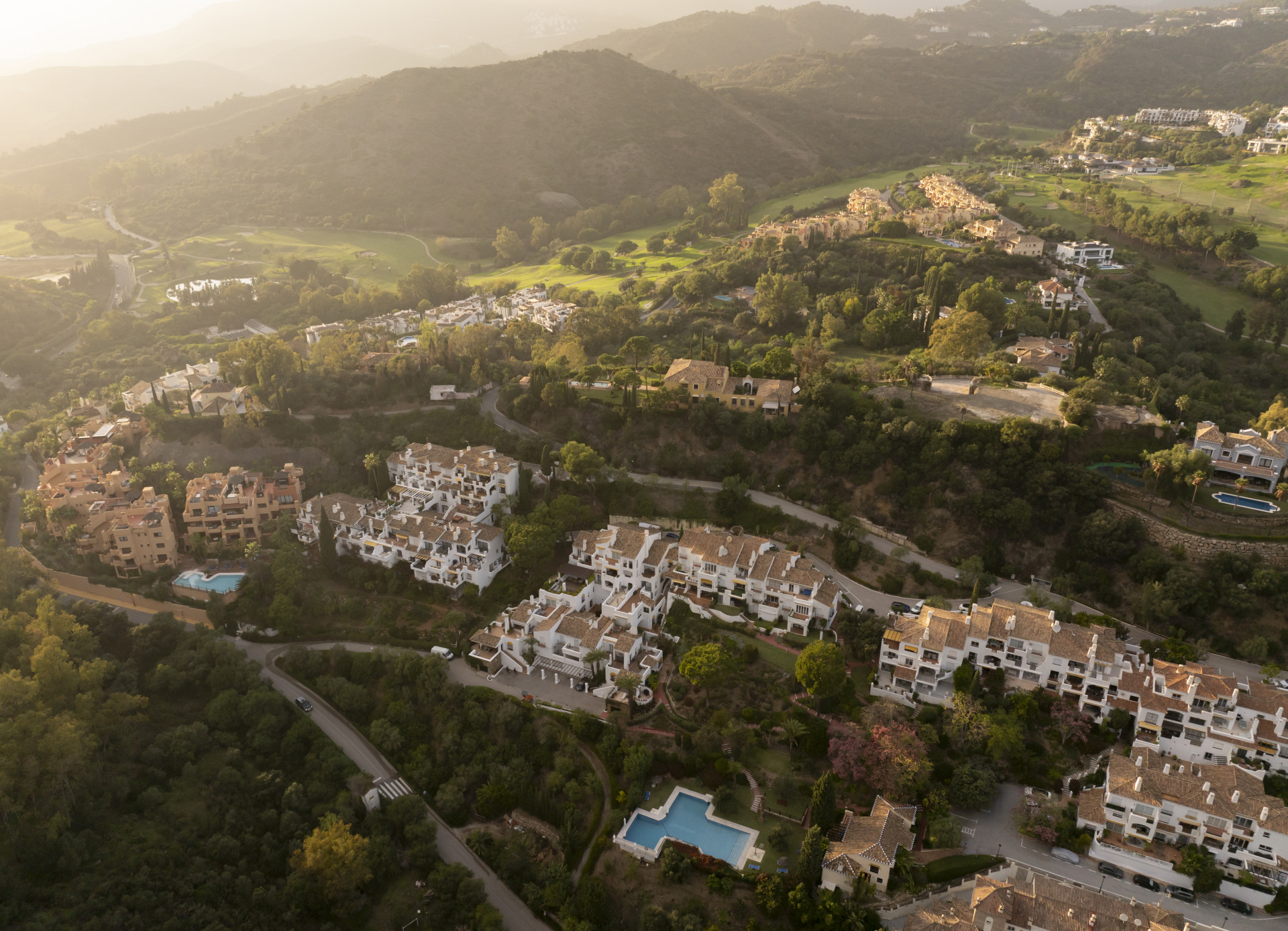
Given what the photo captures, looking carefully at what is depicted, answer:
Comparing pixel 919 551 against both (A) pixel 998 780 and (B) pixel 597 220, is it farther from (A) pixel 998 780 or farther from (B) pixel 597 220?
(B) pixel 597 220

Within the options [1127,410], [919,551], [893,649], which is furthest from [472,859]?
[1127,410]

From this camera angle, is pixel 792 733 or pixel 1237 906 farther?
pixel 792 733

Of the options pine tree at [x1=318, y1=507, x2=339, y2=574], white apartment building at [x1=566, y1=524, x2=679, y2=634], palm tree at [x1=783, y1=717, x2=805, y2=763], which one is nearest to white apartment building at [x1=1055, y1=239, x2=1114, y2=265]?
white apartment building at [x1=566, y1=524, x2=679, y2=634]

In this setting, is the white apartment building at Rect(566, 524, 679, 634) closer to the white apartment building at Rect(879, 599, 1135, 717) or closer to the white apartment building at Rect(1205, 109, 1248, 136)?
the white apartment building at Rect(879, 599, 1135, 717)

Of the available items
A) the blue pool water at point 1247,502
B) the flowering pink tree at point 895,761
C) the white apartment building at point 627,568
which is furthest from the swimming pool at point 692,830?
the blue pool water at point 1247,502

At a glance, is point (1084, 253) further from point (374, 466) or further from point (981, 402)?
point (374, 466)

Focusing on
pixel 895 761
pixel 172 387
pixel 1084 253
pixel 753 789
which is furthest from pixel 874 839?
pixel 1084 253
